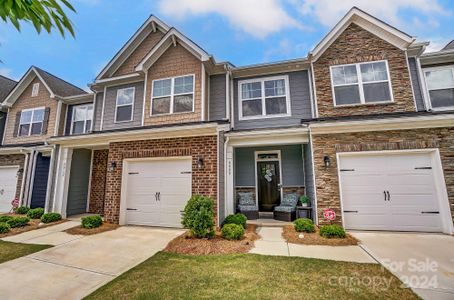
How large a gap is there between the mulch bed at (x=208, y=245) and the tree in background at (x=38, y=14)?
16.3 feet

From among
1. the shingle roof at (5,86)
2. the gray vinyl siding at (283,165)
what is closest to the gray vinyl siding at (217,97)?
the gray vinyl siding at (283,165)

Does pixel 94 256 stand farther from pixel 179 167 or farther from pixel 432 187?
pixel 432 187

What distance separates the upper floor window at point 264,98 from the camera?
9.63m

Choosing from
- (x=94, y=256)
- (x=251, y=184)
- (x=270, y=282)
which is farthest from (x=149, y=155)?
(x=270, y=282)

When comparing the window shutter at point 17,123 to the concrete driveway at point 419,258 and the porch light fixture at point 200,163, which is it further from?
the concrete driveway at point 419,258

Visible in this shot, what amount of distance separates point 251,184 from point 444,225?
6.61m

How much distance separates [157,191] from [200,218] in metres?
2.71

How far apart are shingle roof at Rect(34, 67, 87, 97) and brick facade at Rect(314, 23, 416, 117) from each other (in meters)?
14.7

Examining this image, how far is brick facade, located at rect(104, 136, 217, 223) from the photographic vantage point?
7.23m

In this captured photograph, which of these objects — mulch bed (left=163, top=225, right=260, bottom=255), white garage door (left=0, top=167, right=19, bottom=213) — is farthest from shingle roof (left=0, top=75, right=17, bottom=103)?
mulch bed (left=163, top=225, right=260, bottom=255)

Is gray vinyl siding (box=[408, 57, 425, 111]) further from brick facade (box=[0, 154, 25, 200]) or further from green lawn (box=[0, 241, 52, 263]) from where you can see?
brick facade (box=[0, 154, 25, 200])

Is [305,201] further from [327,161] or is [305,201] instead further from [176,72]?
[176,72]

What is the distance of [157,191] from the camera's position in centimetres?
Result: 787

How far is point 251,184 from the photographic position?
33.2 ft
